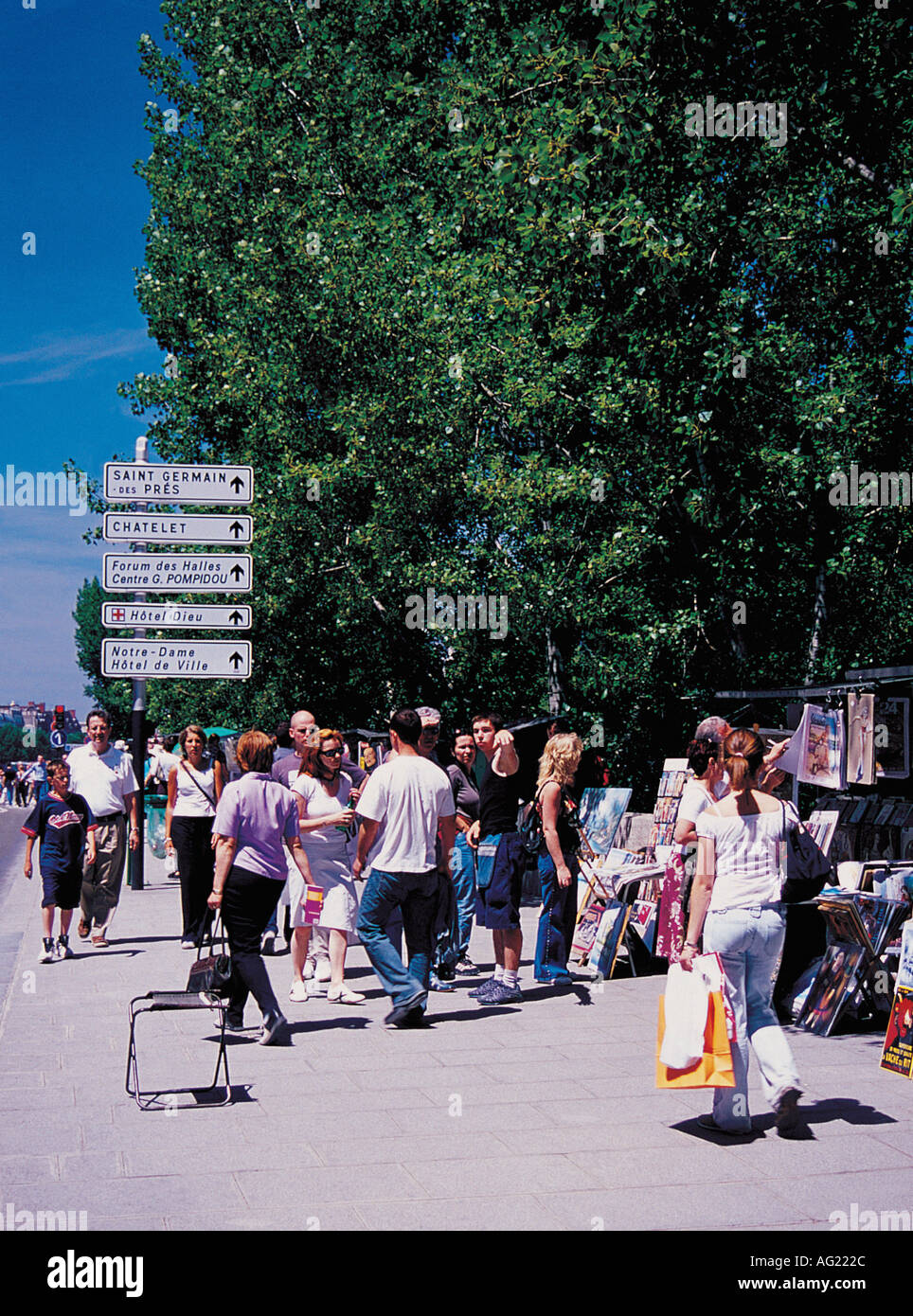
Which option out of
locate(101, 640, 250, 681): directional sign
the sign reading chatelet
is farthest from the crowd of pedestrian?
the sign reading chatelet

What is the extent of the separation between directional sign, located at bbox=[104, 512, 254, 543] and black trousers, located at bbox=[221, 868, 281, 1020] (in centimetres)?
724

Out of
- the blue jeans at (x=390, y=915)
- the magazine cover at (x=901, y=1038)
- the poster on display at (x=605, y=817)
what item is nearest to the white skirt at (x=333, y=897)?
the blue jeans at (x=390, y=915)

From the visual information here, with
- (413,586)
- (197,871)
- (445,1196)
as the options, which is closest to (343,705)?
(413,586)

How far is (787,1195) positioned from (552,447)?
15637 millimetres

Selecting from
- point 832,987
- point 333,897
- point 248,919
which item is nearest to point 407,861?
point 248,919

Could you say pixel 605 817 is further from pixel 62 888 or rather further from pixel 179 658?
pixel 179 658

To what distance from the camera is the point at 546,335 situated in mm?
19359

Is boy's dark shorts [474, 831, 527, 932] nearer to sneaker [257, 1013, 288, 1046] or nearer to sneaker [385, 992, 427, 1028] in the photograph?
sneaker [385, 992, 427, 1028]

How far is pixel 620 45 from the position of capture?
1111 centimetres

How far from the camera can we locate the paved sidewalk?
4855 mm

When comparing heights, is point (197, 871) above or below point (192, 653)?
below

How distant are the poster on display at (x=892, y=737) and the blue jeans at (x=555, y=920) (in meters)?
2.29

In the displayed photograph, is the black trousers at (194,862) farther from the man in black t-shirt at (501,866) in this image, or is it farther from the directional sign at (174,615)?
the directional sign at (174,615)

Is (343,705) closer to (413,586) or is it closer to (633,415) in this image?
(413,586)
